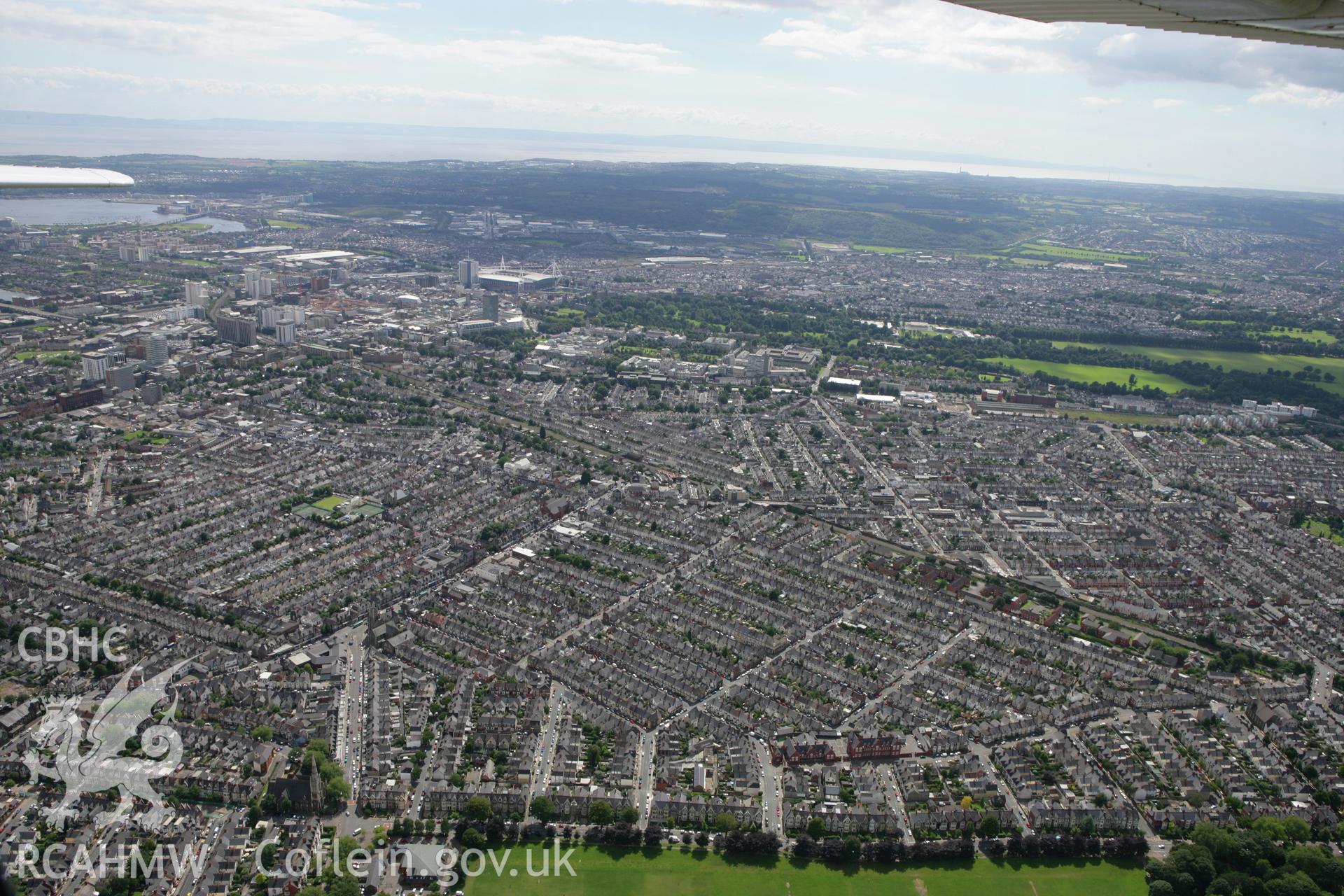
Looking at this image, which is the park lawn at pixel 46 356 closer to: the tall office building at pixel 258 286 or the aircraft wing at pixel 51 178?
the tall office building at pixel 258 286

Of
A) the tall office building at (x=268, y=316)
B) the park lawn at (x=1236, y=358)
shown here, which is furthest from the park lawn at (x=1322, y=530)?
the tall office building at (x=268, y=316)

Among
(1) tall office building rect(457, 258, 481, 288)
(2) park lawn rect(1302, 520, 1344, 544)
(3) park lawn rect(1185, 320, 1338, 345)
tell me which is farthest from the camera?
(1) tall office building rect(457, 258, 481, 288)

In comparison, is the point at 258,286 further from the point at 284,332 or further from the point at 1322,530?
the point at 1322,530

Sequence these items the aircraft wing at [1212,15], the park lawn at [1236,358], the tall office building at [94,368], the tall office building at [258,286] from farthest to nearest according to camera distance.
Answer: the tall office building at [258,286], the park lawn at [1236,358], the tall office building at [94,368], the aircraft wing at [1212,15]

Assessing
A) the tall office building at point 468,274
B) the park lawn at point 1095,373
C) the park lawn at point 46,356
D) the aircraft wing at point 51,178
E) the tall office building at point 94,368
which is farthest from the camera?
the tall office building at point 468,274

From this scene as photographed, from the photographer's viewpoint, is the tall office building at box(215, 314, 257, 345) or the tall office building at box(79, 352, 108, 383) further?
the tall office building at box(215, 314, 257, 345)

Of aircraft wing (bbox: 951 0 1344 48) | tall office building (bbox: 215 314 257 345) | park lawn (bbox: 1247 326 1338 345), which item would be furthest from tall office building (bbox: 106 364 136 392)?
park lawn (bbox: 1247 326 1338 345)

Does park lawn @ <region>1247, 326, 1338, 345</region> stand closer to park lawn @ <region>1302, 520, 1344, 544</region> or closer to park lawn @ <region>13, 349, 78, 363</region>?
park lawn @ <region>1302, 520, 1344, 544</region>
